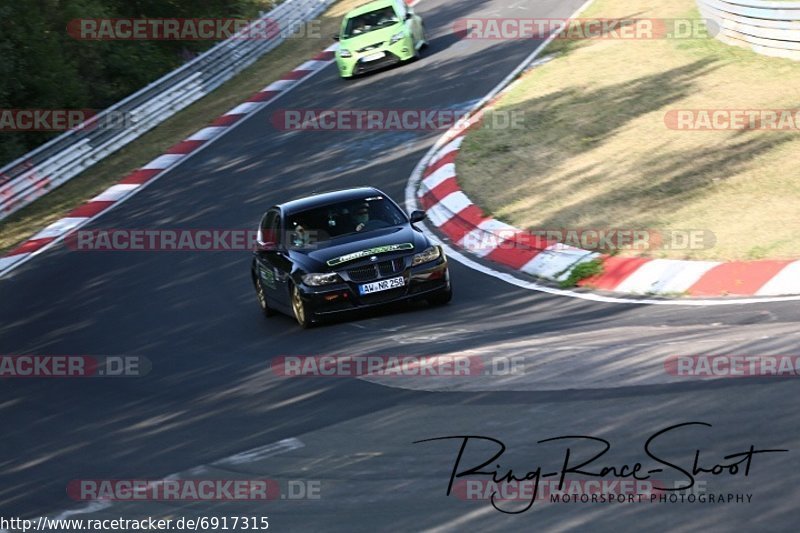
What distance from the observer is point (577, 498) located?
7.09 m

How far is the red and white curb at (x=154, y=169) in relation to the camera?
2086cm

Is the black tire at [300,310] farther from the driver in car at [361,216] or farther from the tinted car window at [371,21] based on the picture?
the tinted car window at [371,21]

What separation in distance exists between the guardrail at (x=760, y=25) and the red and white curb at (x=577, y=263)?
5.93 m

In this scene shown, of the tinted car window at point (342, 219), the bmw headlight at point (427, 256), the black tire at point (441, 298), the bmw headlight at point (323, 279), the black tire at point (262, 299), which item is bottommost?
the black tire at point (262, 299)

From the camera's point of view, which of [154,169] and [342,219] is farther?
[154,169]

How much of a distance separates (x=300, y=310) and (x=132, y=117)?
14710 mm

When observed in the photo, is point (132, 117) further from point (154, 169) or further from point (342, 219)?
point (342, 219)

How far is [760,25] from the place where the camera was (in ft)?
70.8

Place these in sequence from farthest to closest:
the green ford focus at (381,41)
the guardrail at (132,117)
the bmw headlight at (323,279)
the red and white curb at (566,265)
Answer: the green ford focus at (381,41) → the guardrail at (132,117) → the bmw headlight at (323,279) → the red and white curb at (566,265)

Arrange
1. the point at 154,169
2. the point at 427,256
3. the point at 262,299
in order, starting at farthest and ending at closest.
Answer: the point at 154,169 → the point at 262,299 → the point at 427,256

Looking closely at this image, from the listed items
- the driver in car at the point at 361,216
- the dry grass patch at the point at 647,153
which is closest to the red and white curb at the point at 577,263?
the dry grass patch at the point at 647,153

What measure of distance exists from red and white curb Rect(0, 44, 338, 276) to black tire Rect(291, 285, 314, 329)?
7607 mm

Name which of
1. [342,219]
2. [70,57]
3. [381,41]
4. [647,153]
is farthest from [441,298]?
[70,57]

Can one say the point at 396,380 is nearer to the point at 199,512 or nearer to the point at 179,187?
the point at 199,512
